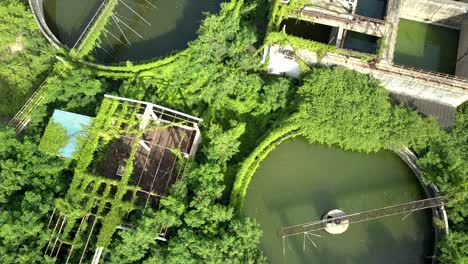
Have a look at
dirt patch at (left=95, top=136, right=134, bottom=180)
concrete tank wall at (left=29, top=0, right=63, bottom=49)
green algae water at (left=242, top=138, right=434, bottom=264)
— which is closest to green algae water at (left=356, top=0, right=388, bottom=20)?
green algae water at (left=242, top=138, right=434, bottom=264)

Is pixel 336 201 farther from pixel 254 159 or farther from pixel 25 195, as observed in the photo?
pixel 25 195

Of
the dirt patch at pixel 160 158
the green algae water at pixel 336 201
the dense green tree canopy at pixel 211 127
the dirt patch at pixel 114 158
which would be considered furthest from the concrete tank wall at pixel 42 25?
the green algae water at pixel 336 201

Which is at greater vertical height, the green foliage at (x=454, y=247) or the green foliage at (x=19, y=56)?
the green foliage at (x=19, y=56)

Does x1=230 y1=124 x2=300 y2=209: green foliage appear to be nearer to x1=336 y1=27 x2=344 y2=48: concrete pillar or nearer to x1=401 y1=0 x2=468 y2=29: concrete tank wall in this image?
x1=336 y1=27 x2=344 y2=48: concrete pillar

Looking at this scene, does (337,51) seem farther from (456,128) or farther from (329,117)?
(456,128)

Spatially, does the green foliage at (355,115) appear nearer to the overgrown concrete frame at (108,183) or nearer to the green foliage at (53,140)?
the overgrown concrete frame at (108,183)

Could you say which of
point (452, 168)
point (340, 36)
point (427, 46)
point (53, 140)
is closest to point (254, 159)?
point (340, 36)
